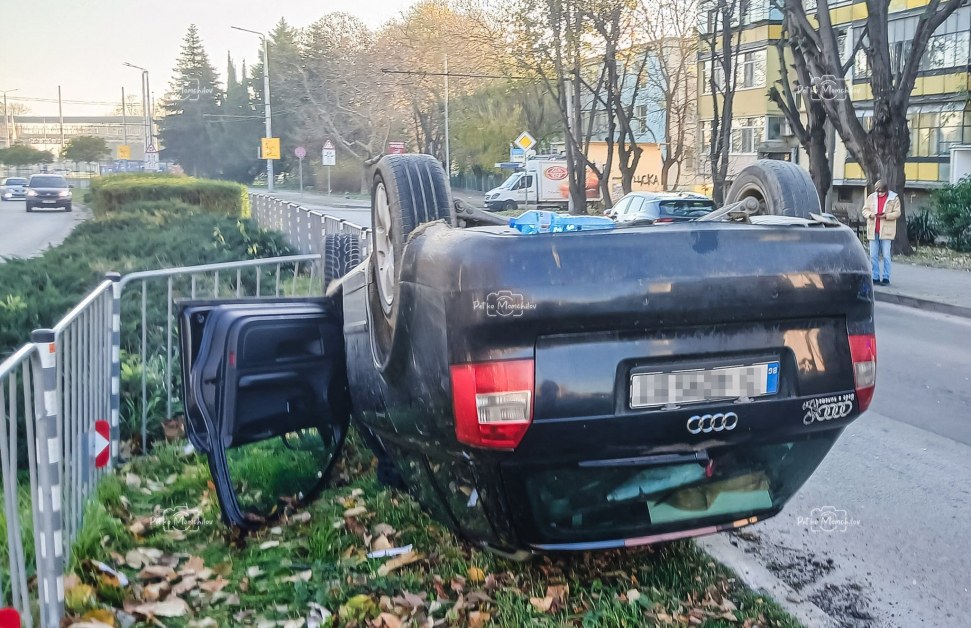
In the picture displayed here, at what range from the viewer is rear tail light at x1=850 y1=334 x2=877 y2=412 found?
3400mm

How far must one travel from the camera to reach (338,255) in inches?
256

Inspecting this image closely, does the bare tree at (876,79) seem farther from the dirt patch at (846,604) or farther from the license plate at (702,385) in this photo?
the license plate at (702,385)

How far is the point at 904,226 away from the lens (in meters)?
22.2

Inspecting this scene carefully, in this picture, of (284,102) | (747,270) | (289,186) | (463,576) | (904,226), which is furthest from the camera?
(289,186)

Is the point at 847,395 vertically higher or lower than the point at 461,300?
lower

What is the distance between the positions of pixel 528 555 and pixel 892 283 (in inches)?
570

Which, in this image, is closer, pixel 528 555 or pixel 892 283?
pixel 528 555

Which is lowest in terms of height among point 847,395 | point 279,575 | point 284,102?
point 279,575

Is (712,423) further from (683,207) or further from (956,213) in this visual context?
(956,213)

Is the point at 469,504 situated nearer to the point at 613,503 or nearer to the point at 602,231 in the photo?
the point at 613,503

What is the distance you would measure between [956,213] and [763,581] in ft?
69.5

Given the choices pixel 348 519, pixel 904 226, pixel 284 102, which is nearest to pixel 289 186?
pixel 284 102

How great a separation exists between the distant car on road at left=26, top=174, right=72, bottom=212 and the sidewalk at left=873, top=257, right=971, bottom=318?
37183mm

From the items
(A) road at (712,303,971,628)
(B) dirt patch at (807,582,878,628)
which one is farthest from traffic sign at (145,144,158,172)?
(B) dirt patch at (807,582,878,628)
